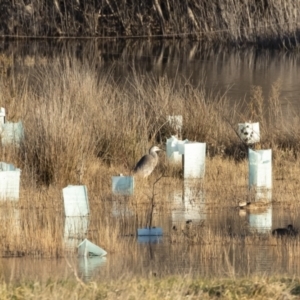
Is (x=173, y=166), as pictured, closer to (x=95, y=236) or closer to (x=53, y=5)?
(x=95, y=236)

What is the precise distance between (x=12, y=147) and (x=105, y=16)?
27501 millimetres

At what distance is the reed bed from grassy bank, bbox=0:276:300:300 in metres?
2.02

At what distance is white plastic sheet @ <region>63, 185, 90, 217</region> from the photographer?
31.0 feet

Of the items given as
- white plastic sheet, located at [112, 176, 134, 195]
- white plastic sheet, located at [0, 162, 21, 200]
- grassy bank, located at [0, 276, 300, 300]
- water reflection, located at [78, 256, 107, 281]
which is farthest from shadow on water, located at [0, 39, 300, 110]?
grassy bank, located at [0, 276, 300, 300]

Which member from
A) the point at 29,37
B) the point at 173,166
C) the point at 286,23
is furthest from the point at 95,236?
the point at 29,37

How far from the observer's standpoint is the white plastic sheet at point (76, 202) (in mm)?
9438

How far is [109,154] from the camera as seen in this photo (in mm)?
12664

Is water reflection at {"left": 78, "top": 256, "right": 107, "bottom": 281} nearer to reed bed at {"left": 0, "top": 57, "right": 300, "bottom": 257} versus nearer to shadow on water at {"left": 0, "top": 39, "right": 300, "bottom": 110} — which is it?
reed bed at {"left": 0, "top": 57, "right": 300, "bottom": 257}

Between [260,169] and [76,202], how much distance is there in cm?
217

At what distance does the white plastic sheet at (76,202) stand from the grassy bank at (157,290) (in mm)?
3156

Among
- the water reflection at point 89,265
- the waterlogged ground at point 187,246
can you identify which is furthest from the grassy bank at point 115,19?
the water reflection at point 89,265

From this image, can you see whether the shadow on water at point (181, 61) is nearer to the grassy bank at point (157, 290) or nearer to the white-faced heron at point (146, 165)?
the white-faced heron at point (146, 165)

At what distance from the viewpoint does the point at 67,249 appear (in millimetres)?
8305

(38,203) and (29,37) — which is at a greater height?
(29,37)
